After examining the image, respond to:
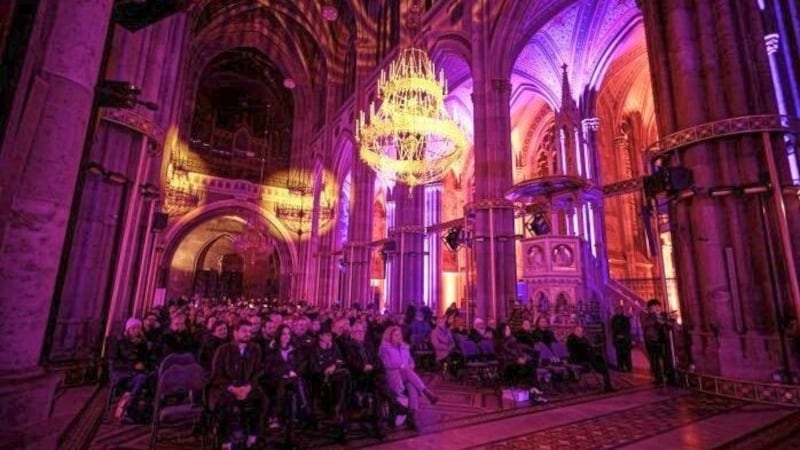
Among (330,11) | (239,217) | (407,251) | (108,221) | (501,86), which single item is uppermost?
(330,11)

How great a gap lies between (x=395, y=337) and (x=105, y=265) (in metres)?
5.25

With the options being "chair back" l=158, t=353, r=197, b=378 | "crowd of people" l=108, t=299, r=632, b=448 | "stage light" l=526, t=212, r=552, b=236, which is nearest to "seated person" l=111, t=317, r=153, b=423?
"crowd of people" l=108, t=299, r=632, b=448

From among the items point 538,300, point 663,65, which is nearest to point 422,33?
point 663,65

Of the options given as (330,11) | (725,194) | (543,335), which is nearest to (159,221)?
(543,335)

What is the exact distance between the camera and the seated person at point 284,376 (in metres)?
4.00

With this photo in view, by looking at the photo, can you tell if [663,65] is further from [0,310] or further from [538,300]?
[0,310]

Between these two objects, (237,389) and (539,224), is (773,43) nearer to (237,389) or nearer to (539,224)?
(539,224)

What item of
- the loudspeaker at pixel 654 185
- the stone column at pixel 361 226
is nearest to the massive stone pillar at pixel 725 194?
the loudspeaker at pixel 654 185

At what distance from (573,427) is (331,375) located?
2.63 metres

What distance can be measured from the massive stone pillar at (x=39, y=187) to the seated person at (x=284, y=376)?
216cm

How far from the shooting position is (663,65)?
22.4 ft

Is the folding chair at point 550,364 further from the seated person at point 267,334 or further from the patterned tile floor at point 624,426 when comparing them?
the seated person at point 267,334

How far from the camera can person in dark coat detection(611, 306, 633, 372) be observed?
7508 mm

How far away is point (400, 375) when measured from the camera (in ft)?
15.2
